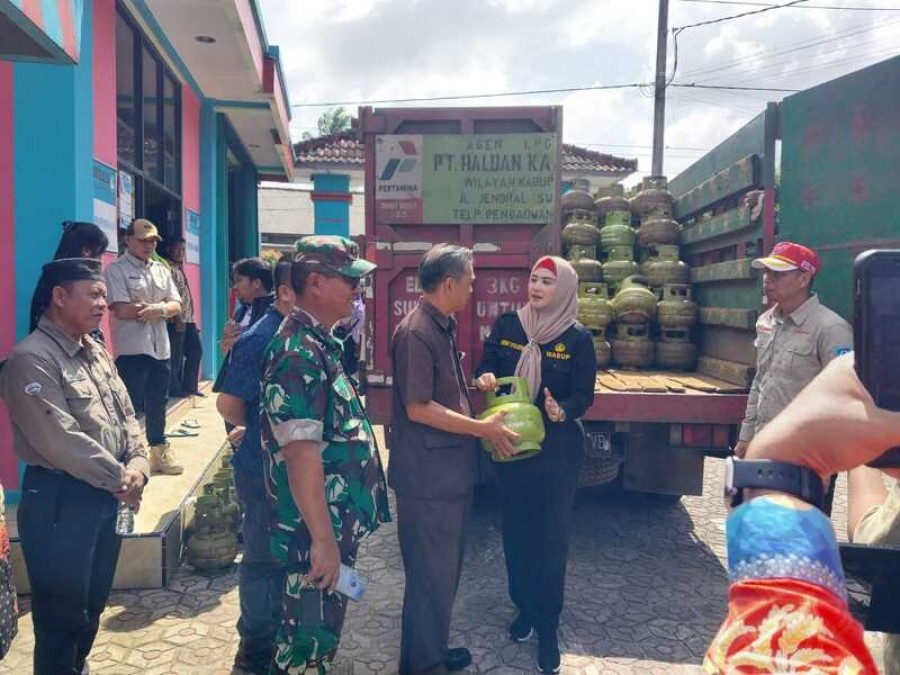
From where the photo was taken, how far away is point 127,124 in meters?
5.74

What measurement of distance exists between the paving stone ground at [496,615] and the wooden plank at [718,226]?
1983mm

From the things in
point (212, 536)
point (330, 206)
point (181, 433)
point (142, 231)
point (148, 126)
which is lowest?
point (212, 536)

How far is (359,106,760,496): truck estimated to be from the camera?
365 centimetres

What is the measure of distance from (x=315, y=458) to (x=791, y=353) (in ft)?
7.84

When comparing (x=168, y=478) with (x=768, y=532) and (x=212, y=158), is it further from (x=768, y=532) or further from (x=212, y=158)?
(x=212, y=158)

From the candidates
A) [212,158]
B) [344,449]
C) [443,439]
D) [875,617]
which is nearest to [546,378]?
[443,439]

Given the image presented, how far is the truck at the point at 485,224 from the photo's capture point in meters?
3.65

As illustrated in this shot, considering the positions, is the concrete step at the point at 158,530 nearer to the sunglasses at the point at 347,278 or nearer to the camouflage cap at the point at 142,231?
the camouflage cap at the point at 142,231

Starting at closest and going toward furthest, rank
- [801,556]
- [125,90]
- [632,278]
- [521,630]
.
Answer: [801,556], [521,630], [632,278], [125,90]

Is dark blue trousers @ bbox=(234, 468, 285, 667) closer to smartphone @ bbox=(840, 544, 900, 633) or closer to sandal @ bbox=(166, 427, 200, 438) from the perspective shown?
smartphone @ bbox=(840, 544, 900, 633)

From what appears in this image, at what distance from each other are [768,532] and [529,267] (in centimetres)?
296

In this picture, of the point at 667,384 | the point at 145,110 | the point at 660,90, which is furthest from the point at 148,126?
the point at 660,90

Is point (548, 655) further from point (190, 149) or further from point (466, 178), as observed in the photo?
point (190, 149)

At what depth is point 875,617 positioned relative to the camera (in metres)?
0.97
